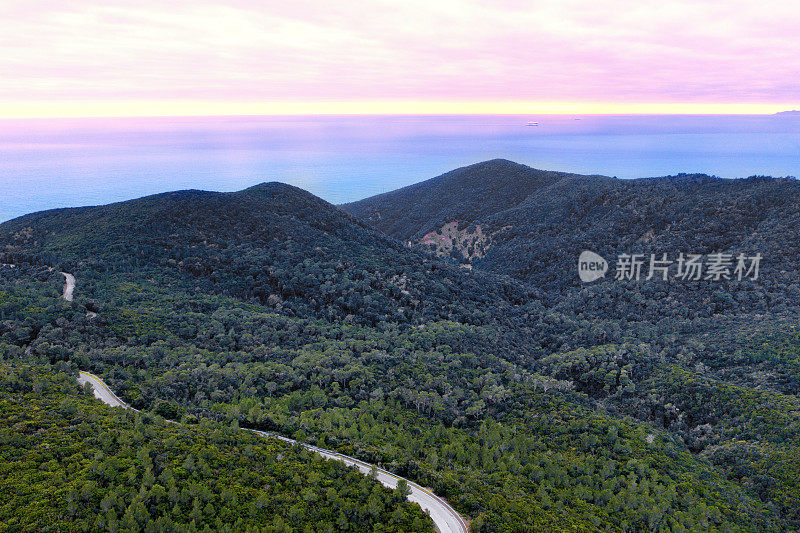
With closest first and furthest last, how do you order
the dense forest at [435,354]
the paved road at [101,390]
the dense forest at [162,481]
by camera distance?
the dense forest at [162,481]
the dense forest at [435,354]
the paved road at [101,390]

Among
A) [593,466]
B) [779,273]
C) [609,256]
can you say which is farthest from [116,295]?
[779,273]

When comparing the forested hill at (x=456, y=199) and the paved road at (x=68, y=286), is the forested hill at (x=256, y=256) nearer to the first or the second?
the paved road at (x=68, y=286)

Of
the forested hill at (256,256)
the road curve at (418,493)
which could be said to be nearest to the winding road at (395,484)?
the road curve at (418,493)

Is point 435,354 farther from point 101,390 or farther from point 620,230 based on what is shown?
point 620,230

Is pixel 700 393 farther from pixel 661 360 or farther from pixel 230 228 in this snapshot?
pixel 230 228

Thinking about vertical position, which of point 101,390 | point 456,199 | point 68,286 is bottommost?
point 101,390

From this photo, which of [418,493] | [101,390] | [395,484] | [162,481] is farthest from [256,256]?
[418,493]
